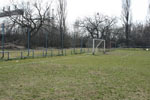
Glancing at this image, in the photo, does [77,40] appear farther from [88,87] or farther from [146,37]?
[146,37]

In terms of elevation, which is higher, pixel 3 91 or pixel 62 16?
pixel 62 16

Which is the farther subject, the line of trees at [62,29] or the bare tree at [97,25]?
the bare tree at [97,25]

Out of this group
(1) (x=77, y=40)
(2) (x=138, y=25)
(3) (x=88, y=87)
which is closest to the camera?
(3) (x=88, y=87)

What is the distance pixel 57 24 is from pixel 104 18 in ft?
83.2

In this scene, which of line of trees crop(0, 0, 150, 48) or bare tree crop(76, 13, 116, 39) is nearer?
line of trees crop(0, 0, 150, 48)

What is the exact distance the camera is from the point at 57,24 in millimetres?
28375

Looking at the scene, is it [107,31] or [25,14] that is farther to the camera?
[107,31]

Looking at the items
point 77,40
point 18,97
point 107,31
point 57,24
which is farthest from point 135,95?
point 107,31

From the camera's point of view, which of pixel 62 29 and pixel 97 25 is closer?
pixel 62 29

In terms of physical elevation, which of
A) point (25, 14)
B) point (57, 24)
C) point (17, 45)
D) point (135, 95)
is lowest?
point (135, 95)

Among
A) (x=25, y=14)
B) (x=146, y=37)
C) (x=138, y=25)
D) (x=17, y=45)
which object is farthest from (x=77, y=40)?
(x=138, y=25)

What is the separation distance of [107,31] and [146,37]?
Result: 40.3 ft

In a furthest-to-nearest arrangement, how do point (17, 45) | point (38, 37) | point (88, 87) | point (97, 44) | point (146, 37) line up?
point (146, 37) → point (97, 44) → point (38, 37) → point (17, 45) → point (88, 87)

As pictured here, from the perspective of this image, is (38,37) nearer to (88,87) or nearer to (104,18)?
(88,87)
